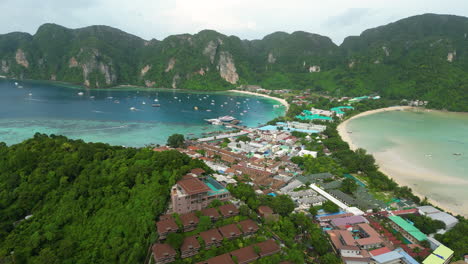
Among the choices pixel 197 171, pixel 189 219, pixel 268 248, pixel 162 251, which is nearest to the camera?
pixel 162 251

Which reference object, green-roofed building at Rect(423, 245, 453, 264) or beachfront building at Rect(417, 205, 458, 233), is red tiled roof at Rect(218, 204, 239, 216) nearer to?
green-roofed building at Rect(423, 245, 453, 264)

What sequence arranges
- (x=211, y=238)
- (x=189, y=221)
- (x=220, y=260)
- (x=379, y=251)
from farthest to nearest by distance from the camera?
1. (x=379, y=251)
2. (x=189, y=221)
3. (x=211, y=238)
4. (x=220, y=260)

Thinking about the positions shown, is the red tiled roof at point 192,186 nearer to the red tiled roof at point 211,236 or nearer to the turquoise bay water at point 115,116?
the red tiled roof at point 211,236

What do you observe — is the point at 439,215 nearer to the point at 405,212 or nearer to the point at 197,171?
the point at 405,212

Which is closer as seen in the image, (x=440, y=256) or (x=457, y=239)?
(x=440, y=256)

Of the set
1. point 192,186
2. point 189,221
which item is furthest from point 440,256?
point 192,186

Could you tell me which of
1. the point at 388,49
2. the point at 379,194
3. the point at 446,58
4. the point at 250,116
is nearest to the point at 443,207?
the point at 379,194

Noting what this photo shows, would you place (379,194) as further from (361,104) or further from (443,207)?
(361,104)

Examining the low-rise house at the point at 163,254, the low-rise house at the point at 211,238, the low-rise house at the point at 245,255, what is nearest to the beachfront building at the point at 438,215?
the low-rise house at the point at 245,255

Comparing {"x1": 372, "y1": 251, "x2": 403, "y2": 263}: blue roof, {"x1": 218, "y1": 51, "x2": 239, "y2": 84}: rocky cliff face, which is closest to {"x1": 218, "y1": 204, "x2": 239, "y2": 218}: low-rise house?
{"x1": 372, "y1": 251, "x2": 403, "y2": 263}: blue roof
